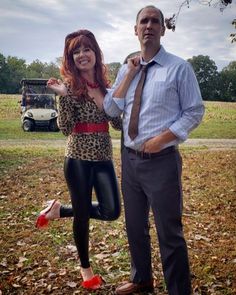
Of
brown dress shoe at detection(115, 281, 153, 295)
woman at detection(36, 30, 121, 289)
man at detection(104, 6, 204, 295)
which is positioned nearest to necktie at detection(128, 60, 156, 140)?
man at detection(104, 6, 204, 295)

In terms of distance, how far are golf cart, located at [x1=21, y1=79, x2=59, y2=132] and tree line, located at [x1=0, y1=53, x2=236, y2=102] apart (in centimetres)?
5184

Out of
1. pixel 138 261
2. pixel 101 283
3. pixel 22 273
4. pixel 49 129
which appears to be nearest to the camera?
pixel 138 261

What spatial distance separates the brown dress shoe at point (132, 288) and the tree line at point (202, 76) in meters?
69.7

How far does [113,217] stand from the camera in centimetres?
394

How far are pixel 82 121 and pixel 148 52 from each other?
38.3 inches

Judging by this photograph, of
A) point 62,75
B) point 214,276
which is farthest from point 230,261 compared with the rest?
point 62,75

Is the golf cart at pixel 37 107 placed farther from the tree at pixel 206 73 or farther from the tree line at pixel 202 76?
the tree at pixel 206 73

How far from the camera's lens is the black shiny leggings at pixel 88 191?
3.74m

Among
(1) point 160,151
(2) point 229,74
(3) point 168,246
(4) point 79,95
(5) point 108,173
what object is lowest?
(3) point 168,246

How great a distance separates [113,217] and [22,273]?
5.40 ft

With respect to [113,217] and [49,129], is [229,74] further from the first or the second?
[113,217]

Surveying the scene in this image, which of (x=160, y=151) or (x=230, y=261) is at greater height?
(x=160, y=151)

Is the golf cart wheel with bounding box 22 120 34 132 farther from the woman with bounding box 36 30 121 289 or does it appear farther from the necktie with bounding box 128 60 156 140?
the necktie with bounding box 128 60 156 140

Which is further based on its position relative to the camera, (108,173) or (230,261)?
(230,261)
